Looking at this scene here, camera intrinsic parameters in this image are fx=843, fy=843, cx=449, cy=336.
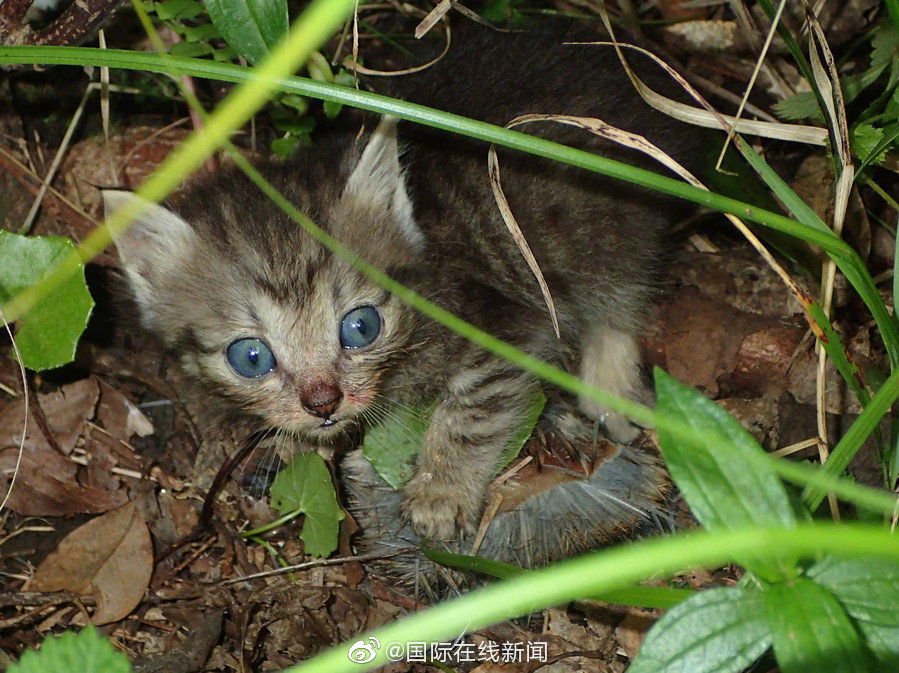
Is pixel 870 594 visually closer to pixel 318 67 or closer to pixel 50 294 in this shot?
pixel 318 67

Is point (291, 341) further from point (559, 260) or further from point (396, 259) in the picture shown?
point (559, 260)

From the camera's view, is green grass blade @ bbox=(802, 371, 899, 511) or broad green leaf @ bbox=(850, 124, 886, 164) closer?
green grass blade @ bbox=(802, 371, 899, 511)

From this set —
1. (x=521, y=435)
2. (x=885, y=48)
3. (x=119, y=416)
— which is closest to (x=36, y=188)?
(x=119, y=416)

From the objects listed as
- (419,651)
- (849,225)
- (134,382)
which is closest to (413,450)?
(419,651)

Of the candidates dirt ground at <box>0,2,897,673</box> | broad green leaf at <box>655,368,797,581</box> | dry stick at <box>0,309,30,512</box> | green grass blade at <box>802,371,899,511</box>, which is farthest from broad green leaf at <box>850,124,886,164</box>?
dry stick at <box>0,309,30,512</box>

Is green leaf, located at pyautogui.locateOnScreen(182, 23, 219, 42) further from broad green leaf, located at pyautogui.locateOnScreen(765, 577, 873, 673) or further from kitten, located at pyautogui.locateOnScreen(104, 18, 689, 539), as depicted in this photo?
broad green leaf, located at pyautogui.locateOnScreen(765, 577, 873, 673)

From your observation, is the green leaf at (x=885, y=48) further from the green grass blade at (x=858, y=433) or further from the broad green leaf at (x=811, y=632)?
the broad green leaf at (x=811, y=632)
